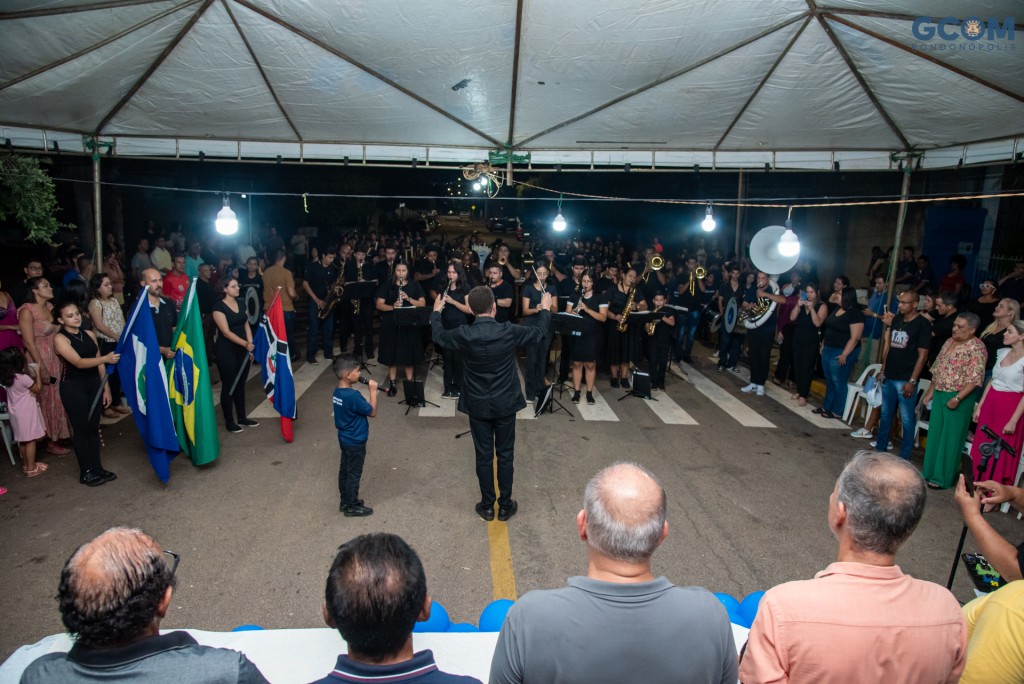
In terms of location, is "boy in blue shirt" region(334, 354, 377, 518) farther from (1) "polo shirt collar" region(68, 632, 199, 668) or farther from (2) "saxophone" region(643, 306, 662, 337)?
(2) "saxophone" region(643, 306, 662, 337)

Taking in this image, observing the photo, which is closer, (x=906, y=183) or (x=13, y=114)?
(x=13, y=114)

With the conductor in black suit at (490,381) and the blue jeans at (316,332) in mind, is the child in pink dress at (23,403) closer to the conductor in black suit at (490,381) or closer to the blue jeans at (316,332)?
the conductor in black suit at (490,381)

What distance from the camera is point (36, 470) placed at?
6.03 m

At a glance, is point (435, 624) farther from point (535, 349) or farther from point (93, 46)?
point (93, 46)

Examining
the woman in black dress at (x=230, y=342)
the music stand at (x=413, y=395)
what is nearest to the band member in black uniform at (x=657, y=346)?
the music stand at (x=413, y=395)

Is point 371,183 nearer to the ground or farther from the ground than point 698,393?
farther from the ground

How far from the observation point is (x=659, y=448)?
7.32 m

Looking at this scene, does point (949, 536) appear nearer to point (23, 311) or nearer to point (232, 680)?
point (232, 680)

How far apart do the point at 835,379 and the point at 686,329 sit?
3666 millimetres

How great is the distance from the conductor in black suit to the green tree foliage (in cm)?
717

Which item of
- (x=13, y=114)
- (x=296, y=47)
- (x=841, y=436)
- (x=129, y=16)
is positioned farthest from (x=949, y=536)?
(x=13, y=114)

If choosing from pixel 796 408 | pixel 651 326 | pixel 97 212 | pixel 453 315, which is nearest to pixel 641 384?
pixel 651 326

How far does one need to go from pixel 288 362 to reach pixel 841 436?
24.6 ft

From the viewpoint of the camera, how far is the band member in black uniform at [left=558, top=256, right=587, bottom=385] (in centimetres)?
971
